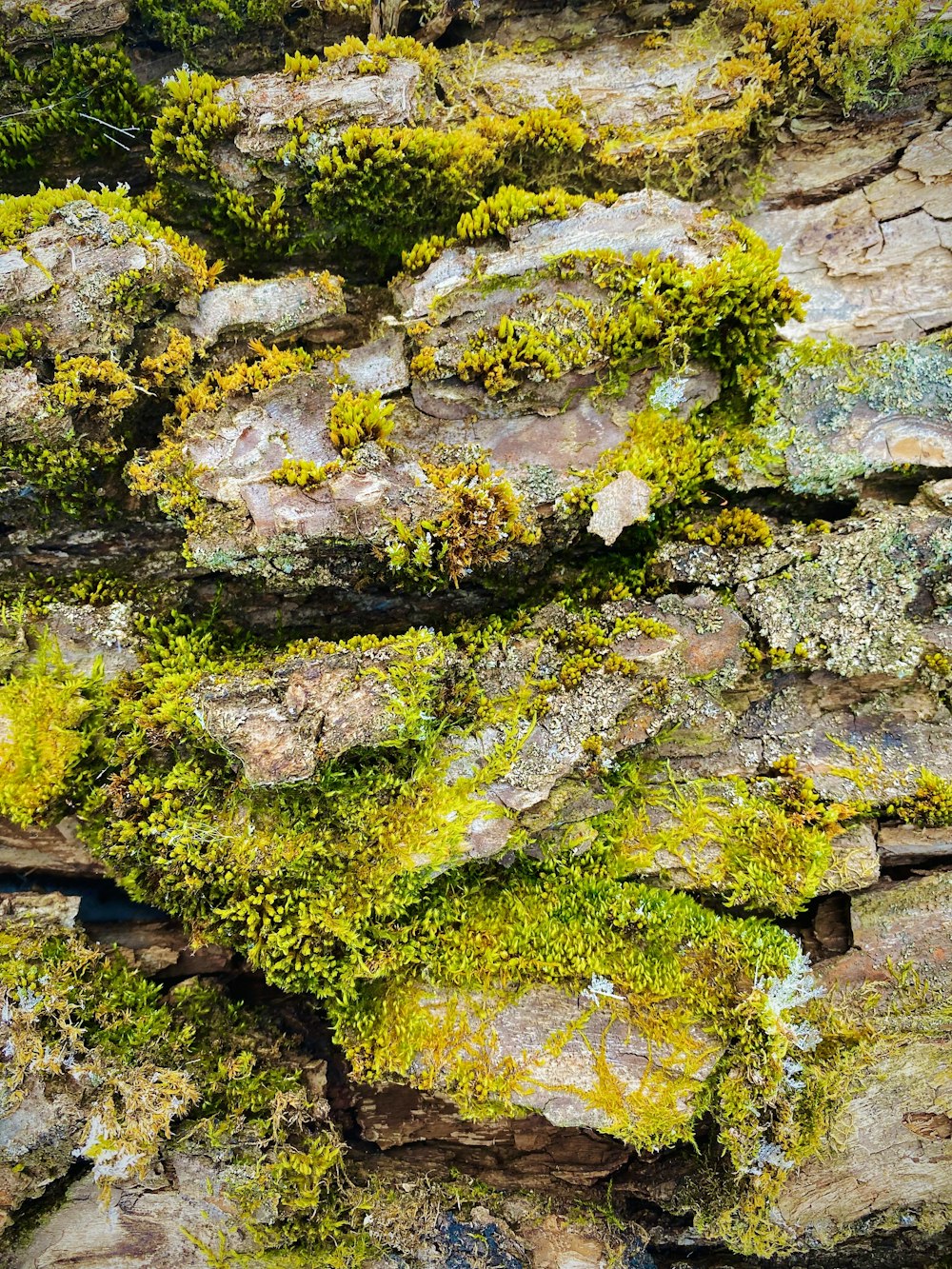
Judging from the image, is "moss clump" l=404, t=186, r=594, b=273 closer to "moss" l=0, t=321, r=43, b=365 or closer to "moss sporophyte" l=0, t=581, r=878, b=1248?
"moss" l=0, t=321, r=43, b=365

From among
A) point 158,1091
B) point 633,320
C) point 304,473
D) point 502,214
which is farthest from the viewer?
point 502,214

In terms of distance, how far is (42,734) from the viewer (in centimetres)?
479

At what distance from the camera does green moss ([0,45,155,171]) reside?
476 cm

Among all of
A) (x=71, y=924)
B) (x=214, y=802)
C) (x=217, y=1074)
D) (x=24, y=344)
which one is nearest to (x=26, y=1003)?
(x=71, y=924)

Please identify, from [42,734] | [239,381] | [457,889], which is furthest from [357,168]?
[457,889]

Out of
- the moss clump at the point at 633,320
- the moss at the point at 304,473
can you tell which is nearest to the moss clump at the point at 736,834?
the moss clump at the point at 633,320

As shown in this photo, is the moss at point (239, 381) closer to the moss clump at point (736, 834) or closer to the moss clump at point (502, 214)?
the moss clump at point (502, 214)

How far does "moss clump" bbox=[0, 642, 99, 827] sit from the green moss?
3.55 meters

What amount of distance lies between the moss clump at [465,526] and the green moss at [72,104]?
3381 mm

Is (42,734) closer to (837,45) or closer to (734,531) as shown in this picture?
(734,531)

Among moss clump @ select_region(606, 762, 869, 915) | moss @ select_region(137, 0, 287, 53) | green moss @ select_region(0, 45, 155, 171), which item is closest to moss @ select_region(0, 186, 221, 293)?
green moss @ select_region(0, 45, 155, 171)

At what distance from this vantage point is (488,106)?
492cm

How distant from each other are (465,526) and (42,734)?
3.22 meters

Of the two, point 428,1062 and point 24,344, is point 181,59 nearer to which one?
Answer: point 24,344
